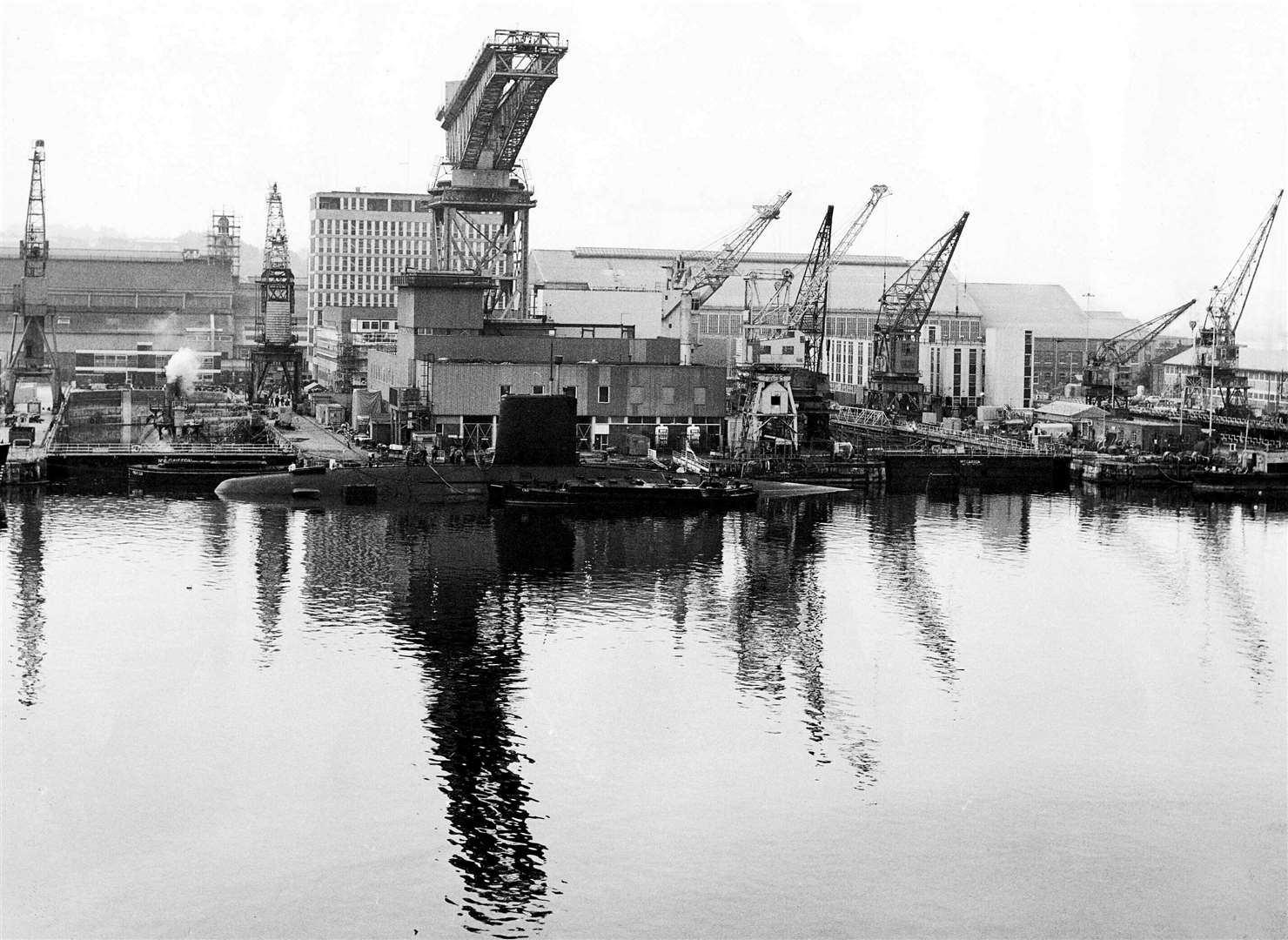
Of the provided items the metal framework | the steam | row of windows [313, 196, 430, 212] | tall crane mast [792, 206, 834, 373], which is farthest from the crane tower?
row of windows [313, 196, 430, 212]

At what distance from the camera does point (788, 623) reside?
28.4 meters

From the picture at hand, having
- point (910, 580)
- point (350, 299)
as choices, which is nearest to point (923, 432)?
point (910, 580)

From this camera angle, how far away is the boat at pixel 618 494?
138ft

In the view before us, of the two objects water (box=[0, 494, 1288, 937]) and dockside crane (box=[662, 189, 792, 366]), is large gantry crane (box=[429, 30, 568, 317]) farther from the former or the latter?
water (box=[0, 494, 1288, 937])

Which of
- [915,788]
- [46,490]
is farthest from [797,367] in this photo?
[915,788]

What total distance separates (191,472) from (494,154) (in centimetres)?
2109

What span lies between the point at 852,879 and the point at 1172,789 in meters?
5.13

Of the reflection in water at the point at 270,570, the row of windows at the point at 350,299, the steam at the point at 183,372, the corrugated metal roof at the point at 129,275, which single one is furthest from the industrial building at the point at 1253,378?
the corrugated metal roof at the point at 129,275

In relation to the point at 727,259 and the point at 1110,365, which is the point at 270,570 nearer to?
the point at 727,259

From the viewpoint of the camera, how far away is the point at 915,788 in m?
19.8

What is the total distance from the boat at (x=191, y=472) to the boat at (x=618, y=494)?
910 cm

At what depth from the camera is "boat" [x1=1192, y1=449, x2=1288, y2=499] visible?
162ft

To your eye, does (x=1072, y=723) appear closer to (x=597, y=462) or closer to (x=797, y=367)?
(x=597, y=462)

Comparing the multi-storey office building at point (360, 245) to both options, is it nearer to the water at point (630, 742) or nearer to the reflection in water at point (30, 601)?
the reflection in water at point (30, 601)
